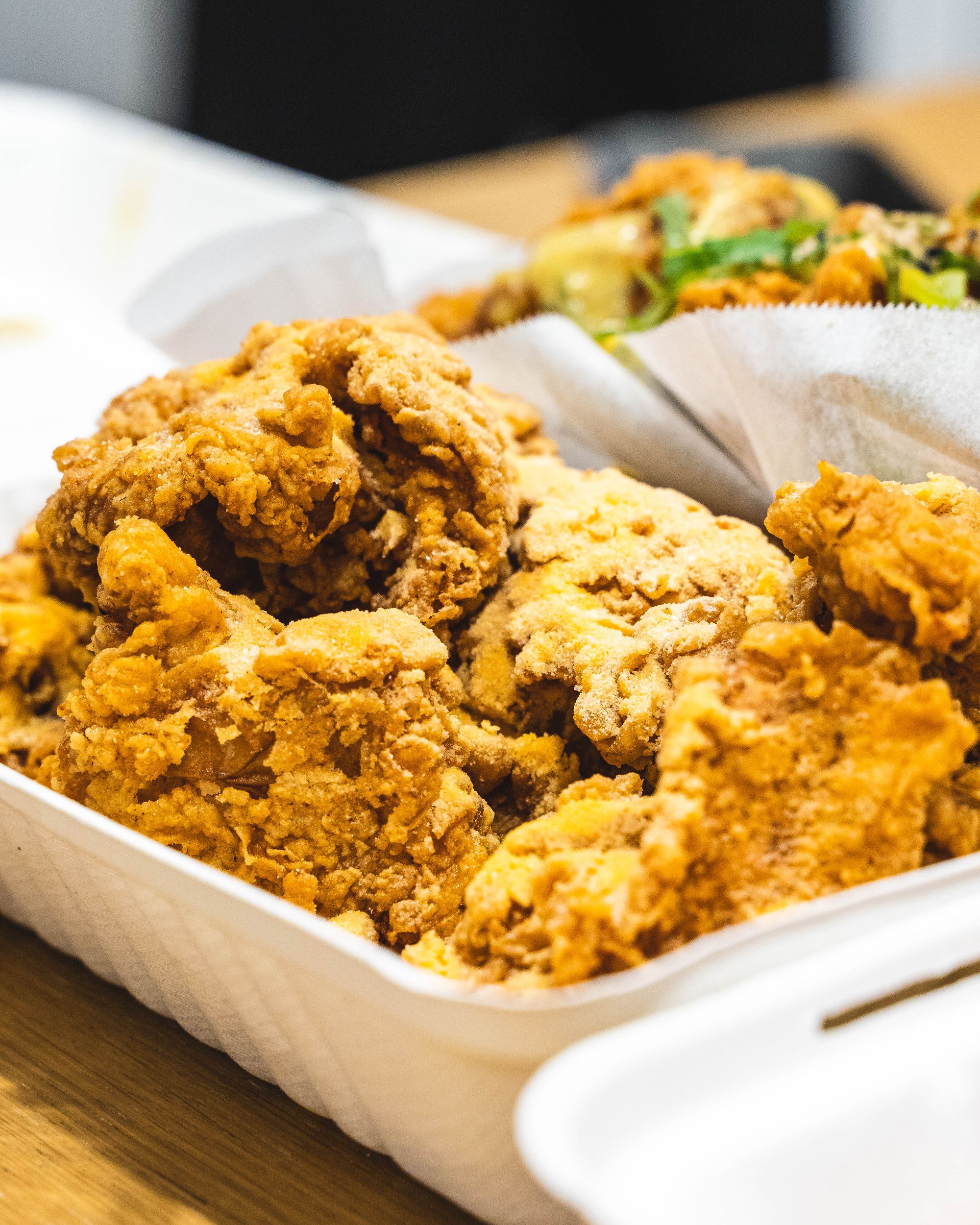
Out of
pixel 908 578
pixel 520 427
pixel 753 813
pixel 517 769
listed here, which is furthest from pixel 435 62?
pixel 753 813

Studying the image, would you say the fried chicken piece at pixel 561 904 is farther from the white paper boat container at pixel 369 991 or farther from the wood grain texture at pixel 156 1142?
the wood grain texture at pixel 156 1142

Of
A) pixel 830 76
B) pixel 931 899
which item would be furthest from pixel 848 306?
pixel 830 76

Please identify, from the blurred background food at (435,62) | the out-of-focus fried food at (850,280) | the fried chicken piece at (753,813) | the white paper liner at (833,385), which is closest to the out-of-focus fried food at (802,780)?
the fried chicken piece at (753,813)

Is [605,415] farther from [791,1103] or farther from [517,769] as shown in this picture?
[791,1103]

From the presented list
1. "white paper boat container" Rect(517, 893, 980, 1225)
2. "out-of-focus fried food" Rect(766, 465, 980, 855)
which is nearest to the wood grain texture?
"white paper boat container" Rect(517, 893, 980, 1225)

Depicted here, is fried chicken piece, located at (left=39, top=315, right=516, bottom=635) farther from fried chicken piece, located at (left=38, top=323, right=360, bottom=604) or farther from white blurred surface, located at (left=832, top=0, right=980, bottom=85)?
white blurred surface, located at (left=832, top=0, right=980, bottom=85)

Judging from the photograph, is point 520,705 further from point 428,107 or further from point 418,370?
point 428,107

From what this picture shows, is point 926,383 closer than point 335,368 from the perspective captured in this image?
No
